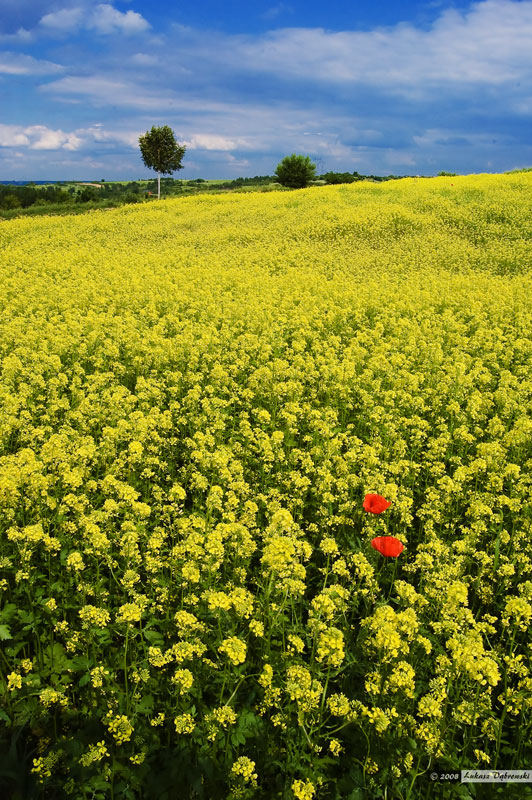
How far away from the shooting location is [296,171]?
5047cm

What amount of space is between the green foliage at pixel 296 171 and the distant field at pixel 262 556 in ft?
145

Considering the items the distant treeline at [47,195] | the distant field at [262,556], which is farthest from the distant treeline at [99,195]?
the distant field at [262,556]

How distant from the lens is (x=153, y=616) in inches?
151

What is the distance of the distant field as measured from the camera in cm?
296

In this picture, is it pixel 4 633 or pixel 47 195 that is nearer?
pixel 4 633

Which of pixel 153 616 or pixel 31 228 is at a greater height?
pixel 31 228

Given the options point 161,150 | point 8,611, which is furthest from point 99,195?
point 8,611

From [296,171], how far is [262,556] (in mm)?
53075

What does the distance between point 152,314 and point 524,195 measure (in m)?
25.5

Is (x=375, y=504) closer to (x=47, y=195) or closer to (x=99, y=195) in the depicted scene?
(x=99, y=195)

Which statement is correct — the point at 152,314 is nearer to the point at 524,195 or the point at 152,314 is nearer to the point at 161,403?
the point at 161,403

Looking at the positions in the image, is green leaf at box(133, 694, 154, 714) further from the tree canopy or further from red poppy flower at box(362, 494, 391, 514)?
the tree canopy

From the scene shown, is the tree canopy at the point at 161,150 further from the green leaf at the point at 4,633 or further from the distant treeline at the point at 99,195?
the green leaf at the point at 4,633

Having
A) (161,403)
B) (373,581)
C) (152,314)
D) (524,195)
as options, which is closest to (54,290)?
(152,314)
